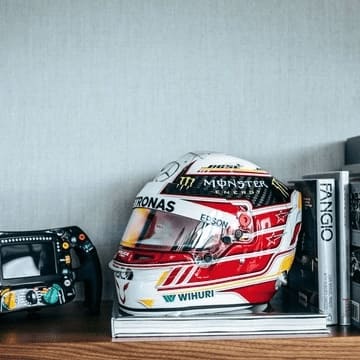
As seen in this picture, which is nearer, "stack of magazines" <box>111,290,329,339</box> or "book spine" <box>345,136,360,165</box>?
"stack of magazines" <box>111,290,329,339</box>

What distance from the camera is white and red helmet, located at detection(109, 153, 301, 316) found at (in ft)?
3.12

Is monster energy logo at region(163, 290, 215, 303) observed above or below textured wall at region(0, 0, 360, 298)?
below

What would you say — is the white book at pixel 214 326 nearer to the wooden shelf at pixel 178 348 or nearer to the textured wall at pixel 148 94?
the wooden shelf at pixel 178 348

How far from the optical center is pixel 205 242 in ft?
3.12

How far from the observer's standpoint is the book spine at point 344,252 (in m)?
0.98

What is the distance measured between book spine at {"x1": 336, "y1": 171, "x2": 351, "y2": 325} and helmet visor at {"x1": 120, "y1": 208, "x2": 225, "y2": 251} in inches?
7.7

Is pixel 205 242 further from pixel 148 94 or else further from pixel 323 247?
pixel 148 94

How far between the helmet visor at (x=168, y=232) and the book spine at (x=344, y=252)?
7.7 inches

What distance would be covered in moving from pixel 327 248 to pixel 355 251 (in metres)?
0.04

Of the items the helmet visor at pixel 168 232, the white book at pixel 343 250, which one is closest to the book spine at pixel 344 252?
the white book at pixel 343 250

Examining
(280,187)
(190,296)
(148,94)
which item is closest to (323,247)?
(280,187)

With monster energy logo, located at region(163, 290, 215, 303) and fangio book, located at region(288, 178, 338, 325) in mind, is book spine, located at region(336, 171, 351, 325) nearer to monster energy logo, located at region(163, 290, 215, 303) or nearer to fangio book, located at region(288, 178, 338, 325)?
fangio book, located at region(288, 178, 338, 325)

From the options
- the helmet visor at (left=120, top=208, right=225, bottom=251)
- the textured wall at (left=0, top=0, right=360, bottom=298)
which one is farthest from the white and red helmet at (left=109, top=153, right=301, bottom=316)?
the textured wall at (left=0, top=0, right=360, bottom=298)

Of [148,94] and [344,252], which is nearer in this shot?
[344,252]
